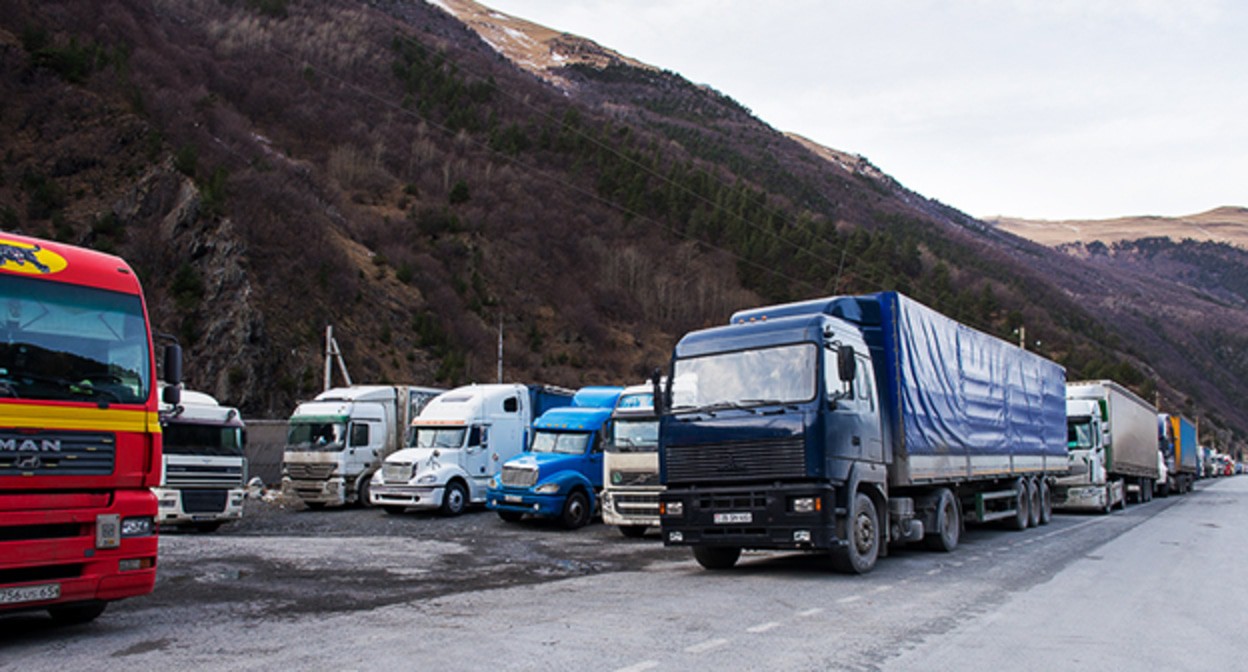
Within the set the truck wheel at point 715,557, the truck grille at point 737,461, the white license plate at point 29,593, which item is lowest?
the truck wheel at point 715,557

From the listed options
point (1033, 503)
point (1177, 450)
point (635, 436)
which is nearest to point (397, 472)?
point (635, 436)

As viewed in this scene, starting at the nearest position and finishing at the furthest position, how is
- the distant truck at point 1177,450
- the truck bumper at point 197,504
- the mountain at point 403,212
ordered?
1. the truck bumper at point 197,504
2. the distant truck at point 1177,450
3. the mountain at point 403,212

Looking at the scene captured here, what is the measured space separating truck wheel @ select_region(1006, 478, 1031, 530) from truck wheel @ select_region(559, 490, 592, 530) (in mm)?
9157

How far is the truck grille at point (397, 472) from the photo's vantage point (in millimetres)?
21875

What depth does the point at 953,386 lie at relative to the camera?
15.0 metres

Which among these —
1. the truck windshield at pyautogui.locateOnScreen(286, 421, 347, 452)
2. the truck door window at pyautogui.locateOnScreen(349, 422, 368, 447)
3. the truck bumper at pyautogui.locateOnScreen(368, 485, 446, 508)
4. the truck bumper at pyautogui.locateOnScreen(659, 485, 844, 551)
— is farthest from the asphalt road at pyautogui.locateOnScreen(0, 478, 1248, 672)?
the truck door window at pyautogui.locateOnScreen(349, 422, 368, 447)

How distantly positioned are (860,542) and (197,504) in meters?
13.6

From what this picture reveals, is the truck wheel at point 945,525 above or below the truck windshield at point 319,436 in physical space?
below

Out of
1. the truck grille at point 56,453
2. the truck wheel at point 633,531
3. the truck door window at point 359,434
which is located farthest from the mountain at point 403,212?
the truck grille at point 56,453

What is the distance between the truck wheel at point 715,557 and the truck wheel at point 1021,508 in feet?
29.0

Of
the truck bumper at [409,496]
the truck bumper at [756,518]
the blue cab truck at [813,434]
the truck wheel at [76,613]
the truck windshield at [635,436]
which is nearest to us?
the truck wheel at [76,613]

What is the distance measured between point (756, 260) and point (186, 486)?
64.2 m

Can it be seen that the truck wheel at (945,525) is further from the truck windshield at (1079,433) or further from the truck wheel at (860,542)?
the truck windshield at (1079,433)

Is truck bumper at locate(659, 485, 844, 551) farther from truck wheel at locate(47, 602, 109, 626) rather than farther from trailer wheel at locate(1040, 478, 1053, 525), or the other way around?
trailer wheel at locate(1040, 478, 1053, 525)
